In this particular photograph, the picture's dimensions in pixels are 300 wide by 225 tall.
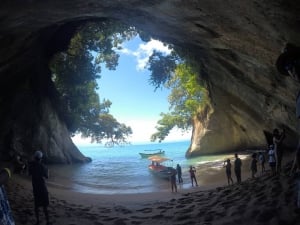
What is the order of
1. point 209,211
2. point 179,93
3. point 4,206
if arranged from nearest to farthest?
point 4,206 < point 209,211 < point 179,93

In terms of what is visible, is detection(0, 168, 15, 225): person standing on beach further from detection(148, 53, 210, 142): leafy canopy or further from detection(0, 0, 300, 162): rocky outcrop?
detection(148, 53, 210, 142): leafy canopy

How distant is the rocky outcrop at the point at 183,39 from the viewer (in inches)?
281

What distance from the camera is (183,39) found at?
39.5 feet


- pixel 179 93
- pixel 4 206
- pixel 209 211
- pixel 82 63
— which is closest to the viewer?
pixel 4 206

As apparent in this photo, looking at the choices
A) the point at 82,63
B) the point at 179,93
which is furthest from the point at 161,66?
the point at 179,93

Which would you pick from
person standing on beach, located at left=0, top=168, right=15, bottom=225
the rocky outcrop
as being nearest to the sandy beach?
the rocky outcrop

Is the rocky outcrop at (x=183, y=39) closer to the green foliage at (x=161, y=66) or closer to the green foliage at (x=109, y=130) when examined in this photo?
the green foliage at (x=161, y=66)

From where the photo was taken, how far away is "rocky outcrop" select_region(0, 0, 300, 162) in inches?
281

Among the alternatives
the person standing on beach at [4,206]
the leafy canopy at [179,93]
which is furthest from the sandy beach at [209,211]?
the leafy canopy at [179,93]

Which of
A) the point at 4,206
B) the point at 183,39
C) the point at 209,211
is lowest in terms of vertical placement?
the point at 209,211

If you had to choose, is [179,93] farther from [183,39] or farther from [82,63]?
[183,39]

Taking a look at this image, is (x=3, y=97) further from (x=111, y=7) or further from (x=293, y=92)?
(x=293, y=92)

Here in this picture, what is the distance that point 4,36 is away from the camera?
926cm

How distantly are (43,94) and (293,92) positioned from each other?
731 inches
